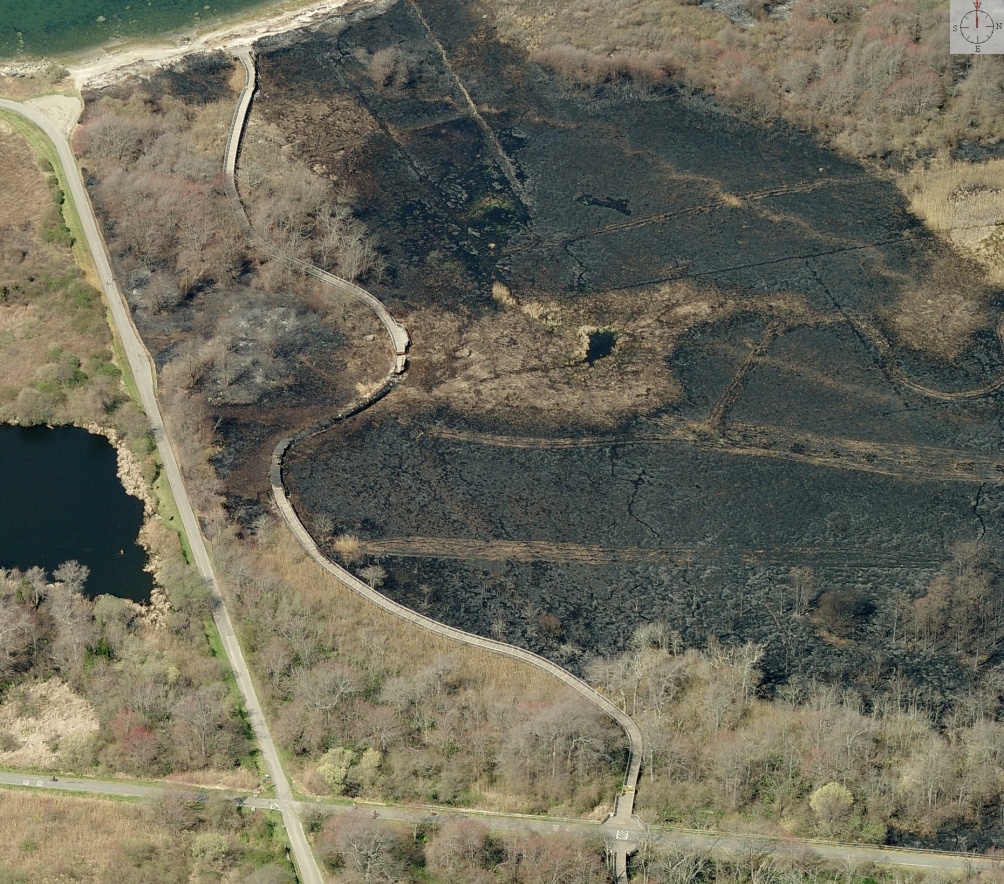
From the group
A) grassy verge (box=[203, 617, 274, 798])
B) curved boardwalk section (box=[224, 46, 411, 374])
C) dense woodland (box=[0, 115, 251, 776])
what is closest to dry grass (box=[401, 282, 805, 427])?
curved boardwalk section (box=[224, 46, 411, 374])

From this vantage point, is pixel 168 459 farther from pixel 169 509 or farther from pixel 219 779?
pixel 219 779

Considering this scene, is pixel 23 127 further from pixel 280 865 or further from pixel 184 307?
pixel 280 865

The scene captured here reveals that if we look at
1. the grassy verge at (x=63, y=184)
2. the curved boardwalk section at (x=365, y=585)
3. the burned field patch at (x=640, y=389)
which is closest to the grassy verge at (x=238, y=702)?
the curved boardwalk section at (x=365, y=585)

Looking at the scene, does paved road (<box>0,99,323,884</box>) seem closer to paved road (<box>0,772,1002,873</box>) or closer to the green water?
paved road (<box>0,772,1002,873</box>)

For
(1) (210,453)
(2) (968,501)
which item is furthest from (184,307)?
(2) (968,501)

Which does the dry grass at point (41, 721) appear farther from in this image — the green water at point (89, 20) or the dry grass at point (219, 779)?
the green water at point (89, 20)

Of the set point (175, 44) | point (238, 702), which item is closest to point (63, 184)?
point (175, 44)
